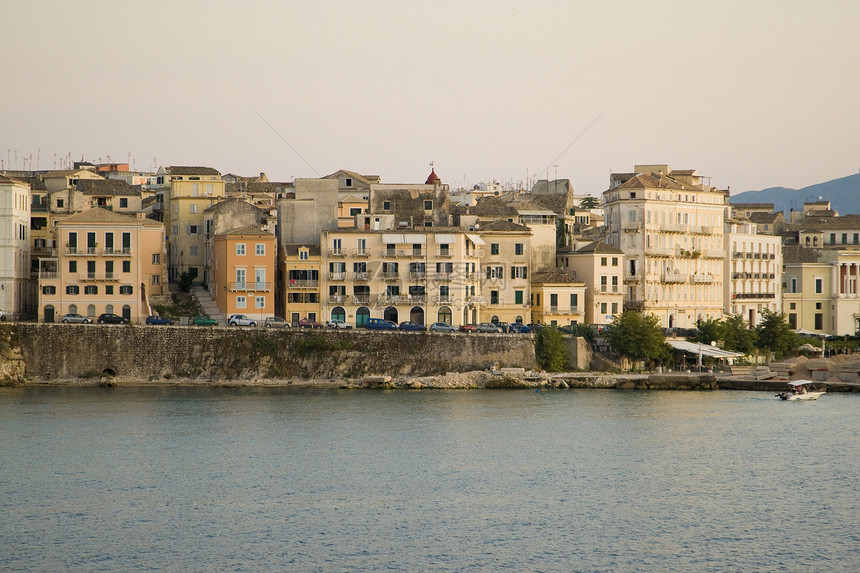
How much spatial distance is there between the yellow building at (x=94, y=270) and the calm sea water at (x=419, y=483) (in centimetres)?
752

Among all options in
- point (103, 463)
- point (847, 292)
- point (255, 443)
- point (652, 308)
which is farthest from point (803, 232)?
point (103, 463)

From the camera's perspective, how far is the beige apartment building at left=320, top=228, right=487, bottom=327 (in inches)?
2968

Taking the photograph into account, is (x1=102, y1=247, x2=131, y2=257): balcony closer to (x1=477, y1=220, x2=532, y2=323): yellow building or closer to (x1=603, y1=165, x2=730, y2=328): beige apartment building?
(x1=477, y1=220, x2=532, y2=323): yellow building

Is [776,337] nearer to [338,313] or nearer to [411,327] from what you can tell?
[411,327]

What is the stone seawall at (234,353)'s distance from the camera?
223ft

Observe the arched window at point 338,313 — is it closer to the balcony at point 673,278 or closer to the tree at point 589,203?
the balcony at point 673,278

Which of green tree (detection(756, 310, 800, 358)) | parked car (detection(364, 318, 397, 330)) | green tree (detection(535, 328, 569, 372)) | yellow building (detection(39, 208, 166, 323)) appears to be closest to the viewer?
yellow building (detection(39, 208, 166, 323))

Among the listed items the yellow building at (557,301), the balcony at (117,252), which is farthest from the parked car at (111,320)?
the yellow building at (557,301)

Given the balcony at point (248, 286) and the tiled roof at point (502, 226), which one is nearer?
the balcony at point (248, 286)

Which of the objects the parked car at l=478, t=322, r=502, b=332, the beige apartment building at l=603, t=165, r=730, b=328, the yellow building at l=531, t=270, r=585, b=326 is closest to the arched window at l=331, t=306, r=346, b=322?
the parked car at l=478, t=322, r=502, b=332

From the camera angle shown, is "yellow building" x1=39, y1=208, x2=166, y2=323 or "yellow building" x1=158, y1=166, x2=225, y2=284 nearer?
"yellow building" x1=39, y1=208, x2=166, y2=323

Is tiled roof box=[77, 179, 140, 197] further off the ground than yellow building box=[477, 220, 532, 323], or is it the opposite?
tiled roof box=[77, 179, 140, 197]

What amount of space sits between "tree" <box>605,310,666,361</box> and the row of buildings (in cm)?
494

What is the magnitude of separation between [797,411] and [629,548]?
29381 millimetres
